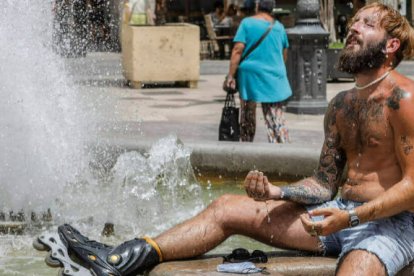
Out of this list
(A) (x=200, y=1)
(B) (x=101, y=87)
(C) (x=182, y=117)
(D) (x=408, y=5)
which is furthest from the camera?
(A) (x=200, y=1)

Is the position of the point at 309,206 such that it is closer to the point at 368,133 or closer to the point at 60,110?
the point at 368,133

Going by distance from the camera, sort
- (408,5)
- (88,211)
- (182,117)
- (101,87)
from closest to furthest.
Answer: (88,211) → (182,117) → (101,87) → (408,5)

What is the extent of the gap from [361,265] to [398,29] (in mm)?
943

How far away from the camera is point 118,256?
4023 millimetres

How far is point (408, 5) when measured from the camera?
28719 millimetres

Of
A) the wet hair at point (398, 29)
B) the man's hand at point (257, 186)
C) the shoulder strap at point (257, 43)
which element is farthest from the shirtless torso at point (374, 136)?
the shoulder strap at point (257, 43)

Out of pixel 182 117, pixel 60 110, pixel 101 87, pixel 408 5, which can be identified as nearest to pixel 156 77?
pixel 101 87

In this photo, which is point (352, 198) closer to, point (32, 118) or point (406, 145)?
point (406, 145)

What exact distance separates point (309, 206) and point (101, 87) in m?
11.2

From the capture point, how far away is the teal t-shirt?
27.3ft

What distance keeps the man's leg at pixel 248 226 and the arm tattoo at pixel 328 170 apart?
7 cm

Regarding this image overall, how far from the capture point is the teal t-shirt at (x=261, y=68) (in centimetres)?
834

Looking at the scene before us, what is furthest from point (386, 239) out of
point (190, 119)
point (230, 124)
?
point (190, 119)

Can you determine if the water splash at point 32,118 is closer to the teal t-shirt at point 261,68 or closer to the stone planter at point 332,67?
the teal t-shirt at point 261,68
